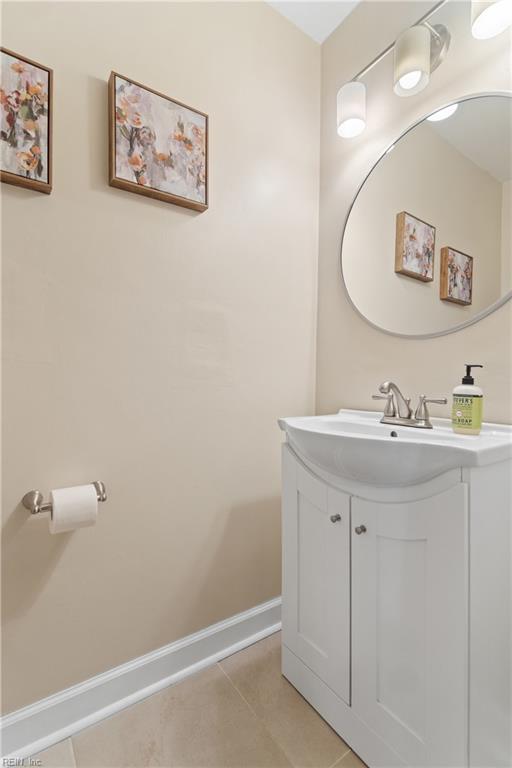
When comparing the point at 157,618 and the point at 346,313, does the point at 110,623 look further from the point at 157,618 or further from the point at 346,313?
the point at 346,313

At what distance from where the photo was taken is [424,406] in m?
1.13

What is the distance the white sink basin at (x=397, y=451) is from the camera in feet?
2.47

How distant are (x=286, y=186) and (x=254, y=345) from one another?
69cm

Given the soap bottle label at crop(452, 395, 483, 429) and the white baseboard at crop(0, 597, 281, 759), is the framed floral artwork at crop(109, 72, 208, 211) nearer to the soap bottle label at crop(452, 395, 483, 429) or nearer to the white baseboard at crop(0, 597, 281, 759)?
the soap bottle label at crop(452, 395, 483, 429)

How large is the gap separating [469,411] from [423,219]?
0.68m

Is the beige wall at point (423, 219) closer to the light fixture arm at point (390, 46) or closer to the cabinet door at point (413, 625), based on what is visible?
the light fixture arm at point (390, 46)


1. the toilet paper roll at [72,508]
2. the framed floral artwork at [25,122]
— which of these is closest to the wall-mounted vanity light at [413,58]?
the framed floral artwork at [25,122]

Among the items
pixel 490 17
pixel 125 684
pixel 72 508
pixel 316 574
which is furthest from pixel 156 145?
pixel 125 684

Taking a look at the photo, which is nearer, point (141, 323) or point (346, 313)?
point (141, 323)

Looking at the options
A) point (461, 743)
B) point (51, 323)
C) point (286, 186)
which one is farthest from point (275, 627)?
point (286, 186)

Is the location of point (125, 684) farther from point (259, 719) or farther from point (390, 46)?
point (390, 46)

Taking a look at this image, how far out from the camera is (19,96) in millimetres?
938

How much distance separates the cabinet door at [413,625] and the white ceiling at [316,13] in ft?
6.14

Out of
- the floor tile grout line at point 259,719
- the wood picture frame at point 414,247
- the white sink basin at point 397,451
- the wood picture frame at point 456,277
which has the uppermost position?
the wood picture frame at point 414,247
